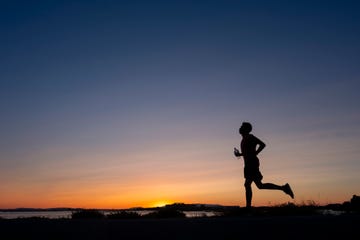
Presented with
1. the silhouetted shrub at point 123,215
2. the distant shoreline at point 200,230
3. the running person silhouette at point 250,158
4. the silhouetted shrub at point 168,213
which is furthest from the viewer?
the silhouetted shrub at point 123,215

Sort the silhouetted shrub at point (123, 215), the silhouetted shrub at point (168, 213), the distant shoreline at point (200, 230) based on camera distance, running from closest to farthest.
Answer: the distant shoreline at point (200, 230) < the silhouetted shrub at point (168, 213) < the silhouetted shrub at point (123, 215)

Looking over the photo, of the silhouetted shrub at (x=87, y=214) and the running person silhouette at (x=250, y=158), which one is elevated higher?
the running person silhouette at (x=250, y=158)

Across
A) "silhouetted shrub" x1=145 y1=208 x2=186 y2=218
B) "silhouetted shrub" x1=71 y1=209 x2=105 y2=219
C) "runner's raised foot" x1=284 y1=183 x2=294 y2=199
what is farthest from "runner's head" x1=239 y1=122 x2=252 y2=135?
"silhouetted shrub" x1=71 y1=209 x2=105 y2=219

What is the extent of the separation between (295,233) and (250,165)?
196 inches

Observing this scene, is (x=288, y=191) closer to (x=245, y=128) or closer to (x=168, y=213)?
(x=245, y=128)

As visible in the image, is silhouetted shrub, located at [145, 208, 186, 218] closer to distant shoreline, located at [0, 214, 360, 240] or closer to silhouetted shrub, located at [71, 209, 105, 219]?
silhouetted shrub, located at [71, 209, 105, 219]

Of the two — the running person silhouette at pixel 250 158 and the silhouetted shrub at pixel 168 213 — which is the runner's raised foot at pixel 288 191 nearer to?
the running person silhouette at pixel 250 158

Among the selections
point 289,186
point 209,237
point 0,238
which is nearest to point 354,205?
point 289,186

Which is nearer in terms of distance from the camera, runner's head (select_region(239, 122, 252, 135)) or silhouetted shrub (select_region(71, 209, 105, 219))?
runner's head (select_region(239, 122, 252, 135))

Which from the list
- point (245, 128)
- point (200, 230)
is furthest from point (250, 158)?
point (200, 230)

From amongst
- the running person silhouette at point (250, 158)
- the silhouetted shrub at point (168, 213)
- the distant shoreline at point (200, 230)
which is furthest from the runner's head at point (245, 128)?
the distant shoreline at point (200, 230)

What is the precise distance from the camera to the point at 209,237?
631 centimetres

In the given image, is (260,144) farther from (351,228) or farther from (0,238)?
(0,238)

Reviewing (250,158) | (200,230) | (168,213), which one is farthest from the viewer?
(168,213)
